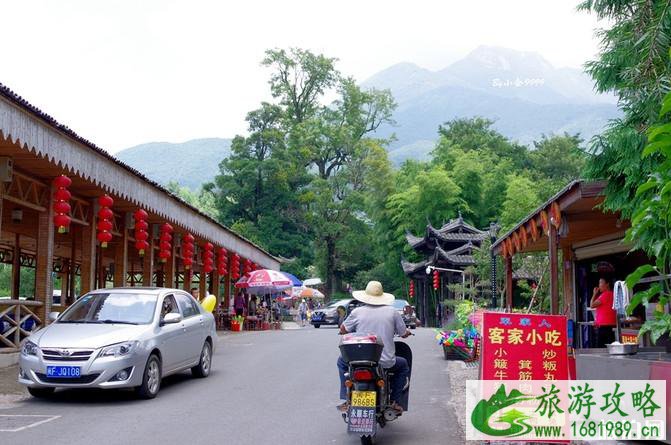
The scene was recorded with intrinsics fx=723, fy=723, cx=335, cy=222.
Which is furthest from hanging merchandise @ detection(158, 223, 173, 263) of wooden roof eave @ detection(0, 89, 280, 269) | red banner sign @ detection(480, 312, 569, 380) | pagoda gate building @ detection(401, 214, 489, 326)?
pagoda gate building @ detection(401, 214, 489, 326)

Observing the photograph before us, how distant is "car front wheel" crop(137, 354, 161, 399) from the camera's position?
9664mm

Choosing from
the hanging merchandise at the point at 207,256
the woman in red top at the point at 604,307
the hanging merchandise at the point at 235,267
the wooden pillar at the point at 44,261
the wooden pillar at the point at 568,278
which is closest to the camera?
the woman in red top at the point at 604,307

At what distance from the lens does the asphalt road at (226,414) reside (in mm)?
7336

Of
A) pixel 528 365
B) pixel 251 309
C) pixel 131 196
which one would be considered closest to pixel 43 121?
pixel 131 196

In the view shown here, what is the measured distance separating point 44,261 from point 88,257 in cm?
236

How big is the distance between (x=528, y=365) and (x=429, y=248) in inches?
1314

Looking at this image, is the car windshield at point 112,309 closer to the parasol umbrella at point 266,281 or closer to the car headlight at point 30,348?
the car headlight at point 30,348

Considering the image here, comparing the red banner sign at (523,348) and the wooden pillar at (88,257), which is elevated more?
the wooden pillar at (88,257)

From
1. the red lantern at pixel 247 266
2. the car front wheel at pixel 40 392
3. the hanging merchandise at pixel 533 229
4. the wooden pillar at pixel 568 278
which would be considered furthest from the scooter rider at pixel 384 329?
the red lantern at pixel 247 266

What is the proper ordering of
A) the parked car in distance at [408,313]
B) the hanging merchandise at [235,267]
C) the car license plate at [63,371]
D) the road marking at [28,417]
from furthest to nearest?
the hanging merchandise at [235,267] → the parked car in distance at [408,313] → the car license plate at [63,371] → the road marking at [28,417]

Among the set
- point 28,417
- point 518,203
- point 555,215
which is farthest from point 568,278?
point 518,203

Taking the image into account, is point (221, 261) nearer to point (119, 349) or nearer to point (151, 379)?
point (151, 379)

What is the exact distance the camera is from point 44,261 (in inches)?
554

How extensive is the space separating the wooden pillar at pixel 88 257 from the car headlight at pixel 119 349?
7.23 m
